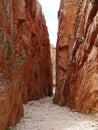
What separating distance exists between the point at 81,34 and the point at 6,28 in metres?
8.61

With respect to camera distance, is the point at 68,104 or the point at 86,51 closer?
the point at 86,51

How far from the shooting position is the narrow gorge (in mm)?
12258

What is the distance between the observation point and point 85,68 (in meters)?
18.2

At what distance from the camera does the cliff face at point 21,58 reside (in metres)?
11.5

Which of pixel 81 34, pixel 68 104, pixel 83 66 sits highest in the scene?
pixel 81 34

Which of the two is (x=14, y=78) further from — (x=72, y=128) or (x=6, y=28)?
(x=72, y=128)

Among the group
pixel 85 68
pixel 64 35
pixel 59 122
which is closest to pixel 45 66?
pixel 64 35

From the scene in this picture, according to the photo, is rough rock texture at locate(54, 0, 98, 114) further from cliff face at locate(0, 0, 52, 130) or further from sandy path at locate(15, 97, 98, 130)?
cliff face at locate(0, 0, 52, 130)

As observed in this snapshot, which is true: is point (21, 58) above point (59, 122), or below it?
above

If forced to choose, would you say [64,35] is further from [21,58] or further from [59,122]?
[59,122]

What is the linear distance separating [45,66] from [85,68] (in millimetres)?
14123

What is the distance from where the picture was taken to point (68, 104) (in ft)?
67.4

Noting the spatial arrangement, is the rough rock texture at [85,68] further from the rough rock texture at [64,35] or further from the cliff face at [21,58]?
the rough rock texture at [64,35]

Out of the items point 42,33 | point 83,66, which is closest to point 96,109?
point 83,66
